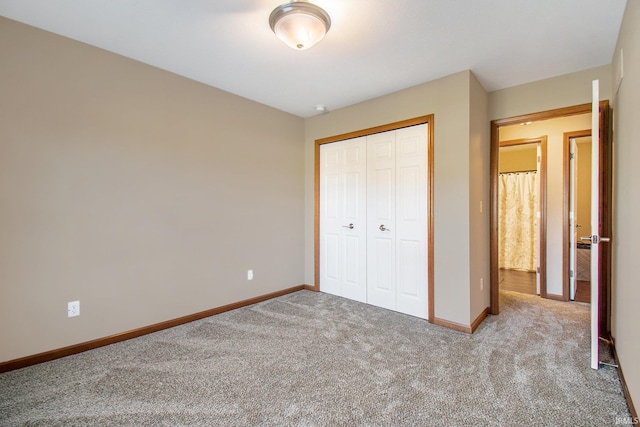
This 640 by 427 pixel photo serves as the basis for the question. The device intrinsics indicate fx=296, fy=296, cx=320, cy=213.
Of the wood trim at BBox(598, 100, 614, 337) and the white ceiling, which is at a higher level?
the white ceiling

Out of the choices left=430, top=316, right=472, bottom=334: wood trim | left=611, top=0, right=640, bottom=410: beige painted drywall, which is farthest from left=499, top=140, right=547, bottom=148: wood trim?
left=430, top=316, right=472, bottom=334: wood trim

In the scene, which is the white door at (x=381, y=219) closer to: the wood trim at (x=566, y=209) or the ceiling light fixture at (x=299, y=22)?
the ceiling light fixture at (x=299, y=22)

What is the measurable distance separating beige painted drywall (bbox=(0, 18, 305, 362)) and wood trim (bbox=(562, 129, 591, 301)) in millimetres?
3807

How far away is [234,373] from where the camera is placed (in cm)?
208

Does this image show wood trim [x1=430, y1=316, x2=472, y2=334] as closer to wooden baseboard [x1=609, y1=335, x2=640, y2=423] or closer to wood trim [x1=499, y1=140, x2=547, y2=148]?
wooden baseboard [x1=609, y1=335, x2=640, y2=423]

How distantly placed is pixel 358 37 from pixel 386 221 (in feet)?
6.27

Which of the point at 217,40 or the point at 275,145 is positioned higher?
the point at 217,40

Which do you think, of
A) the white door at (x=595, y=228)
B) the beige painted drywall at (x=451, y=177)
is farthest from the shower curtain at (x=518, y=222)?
the white door at (x=595, y=228)

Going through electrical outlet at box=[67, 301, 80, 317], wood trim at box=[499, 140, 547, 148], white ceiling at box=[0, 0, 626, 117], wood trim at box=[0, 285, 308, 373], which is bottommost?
wood trim at box=[0, 285, 308, 373]

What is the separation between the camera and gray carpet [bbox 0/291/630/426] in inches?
65.1

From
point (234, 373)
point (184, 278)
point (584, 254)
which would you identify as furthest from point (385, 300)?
point (584, 254)

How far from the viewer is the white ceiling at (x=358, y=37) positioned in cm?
193

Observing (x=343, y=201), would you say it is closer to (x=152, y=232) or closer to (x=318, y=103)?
(x=318, y=103)

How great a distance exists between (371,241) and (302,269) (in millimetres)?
1199
